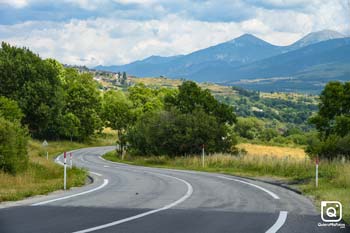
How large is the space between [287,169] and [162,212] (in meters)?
16.3

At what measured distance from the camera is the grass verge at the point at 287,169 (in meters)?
17.9

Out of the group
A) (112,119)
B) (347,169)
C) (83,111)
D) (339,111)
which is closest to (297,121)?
(83,111)

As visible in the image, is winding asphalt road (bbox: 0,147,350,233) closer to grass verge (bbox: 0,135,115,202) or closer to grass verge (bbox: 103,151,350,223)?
grass verge (bbox: 0,135,115,202)

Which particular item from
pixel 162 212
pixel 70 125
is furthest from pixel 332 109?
pixel 70 125

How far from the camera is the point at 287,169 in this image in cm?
2817

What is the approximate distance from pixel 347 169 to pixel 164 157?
26941mm

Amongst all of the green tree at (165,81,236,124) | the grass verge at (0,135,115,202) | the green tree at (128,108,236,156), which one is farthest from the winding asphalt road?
the green tree at (165,81,236,124)

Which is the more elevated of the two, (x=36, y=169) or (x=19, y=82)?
(x=19, y=82)

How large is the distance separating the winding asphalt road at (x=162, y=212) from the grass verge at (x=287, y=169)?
93cm

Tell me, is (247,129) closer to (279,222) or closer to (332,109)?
(332,109)

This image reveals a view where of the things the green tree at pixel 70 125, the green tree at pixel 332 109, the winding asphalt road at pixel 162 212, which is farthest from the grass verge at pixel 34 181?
the green tree at pixel 70 125

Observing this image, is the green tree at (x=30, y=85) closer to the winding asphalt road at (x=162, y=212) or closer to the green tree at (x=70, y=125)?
the green tree at (x=70, y=125)

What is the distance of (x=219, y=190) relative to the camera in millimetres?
19828

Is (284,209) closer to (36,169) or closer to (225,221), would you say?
(225,221)
